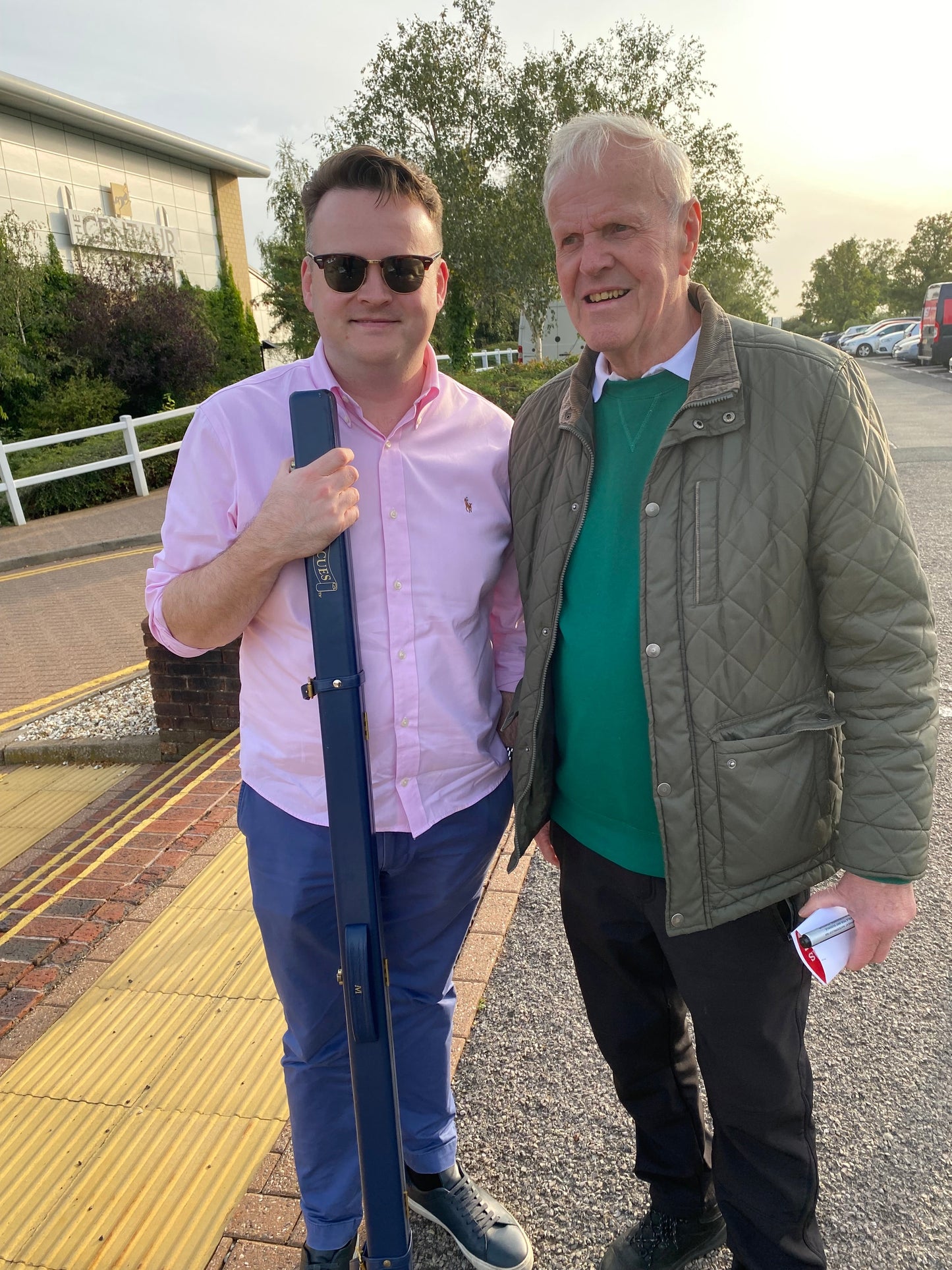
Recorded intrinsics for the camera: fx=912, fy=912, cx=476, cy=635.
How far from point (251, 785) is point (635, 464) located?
1059mm

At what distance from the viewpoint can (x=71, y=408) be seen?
18.7m

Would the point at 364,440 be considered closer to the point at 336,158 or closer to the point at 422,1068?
the point at 336,158

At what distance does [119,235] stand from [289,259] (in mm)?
15268

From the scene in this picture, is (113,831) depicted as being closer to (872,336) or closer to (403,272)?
(403,272)

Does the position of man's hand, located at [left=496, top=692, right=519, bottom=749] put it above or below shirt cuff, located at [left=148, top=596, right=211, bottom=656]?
below

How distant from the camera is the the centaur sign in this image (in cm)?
2195

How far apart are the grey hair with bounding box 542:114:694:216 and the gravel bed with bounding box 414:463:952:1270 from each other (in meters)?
2.25

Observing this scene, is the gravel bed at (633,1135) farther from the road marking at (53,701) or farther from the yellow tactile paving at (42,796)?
the road marking at (53,701)

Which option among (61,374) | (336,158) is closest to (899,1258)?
(336,158)

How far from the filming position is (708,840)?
168 cm

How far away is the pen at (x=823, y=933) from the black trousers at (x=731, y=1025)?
121 millimetres

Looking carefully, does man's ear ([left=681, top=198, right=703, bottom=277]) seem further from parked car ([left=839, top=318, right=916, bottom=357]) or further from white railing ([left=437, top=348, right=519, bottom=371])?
parked car ([left=839, top=318, right=916, bottom=357])

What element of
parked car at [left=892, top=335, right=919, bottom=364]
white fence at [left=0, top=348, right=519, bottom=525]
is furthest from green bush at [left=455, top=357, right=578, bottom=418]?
parked car at [left=892, top=335, right=919, bottom=364]

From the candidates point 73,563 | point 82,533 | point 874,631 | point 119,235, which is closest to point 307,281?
point 874,631
